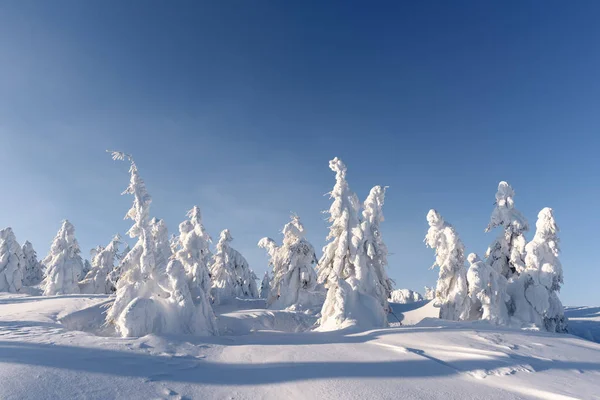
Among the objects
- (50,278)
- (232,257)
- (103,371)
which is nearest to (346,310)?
(103,371)

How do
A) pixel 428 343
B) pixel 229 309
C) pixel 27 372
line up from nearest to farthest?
pixel 27 372, pixel 428 343, pixel 229 309

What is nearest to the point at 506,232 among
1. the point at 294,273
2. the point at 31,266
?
the point at 294,273

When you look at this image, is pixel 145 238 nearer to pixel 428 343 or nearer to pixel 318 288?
pixel 428 343

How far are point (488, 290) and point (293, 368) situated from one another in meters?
22.6

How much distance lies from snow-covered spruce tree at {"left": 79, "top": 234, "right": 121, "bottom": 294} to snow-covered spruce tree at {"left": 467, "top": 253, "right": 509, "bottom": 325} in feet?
123

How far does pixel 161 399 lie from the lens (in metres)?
6.01

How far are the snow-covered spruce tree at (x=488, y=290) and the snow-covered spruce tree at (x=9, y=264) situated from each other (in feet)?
147

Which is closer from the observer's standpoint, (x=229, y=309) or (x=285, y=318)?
(x=285, y=318)

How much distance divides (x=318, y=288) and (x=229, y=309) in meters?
9.02

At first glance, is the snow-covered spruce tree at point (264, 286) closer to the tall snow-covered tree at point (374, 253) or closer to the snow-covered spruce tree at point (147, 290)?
the tall snow-covered tree at point (374, 253)

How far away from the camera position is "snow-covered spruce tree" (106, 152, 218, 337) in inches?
501

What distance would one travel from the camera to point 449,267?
28.9 m

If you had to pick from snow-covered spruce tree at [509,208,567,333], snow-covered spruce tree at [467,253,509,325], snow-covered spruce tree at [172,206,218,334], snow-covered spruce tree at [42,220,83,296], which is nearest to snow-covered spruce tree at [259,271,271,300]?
snow-covered spruce tree at [172,206,218,334]

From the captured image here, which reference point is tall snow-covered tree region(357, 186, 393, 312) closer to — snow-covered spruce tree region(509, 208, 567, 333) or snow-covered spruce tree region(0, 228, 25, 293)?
snow-covered spruce tree region(509, 208, 567, 333)
